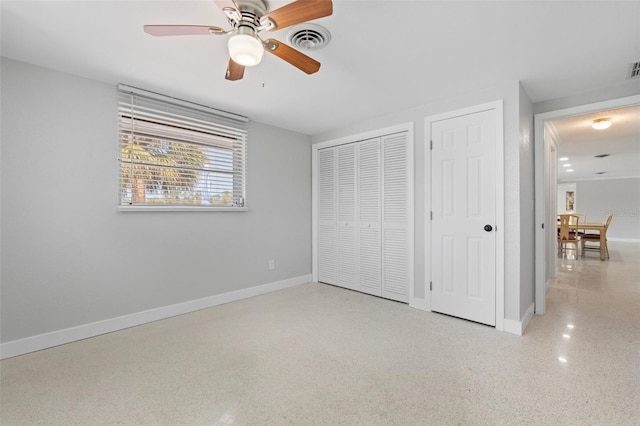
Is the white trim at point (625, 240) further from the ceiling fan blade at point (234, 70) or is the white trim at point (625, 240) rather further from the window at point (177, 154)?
the ceiling fan blade at point (234, 70)

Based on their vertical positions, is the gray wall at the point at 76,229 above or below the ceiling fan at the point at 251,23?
below

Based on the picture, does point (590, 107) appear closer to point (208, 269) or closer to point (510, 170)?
point (510, 170)

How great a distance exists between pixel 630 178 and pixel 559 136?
831 centimetres

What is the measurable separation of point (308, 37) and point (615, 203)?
13046 mm

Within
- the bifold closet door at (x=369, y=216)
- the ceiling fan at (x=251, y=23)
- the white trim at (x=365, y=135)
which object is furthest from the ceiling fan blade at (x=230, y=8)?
the bifold closet door at (x=369, y=216)

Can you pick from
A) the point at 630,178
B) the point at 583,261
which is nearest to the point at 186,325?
the point at 583,261

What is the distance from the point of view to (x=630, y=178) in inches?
383

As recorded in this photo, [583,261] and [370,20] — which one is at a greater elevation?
[370,20]

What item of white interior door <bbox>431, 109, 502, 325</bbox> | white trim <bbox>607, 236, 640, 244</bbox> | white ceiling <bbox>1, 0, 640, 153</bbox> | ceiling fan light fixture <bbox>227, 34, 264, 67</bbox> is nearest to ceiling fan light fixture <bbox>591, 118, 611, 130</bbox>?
white ceiling <bbox>1, 0, 640, 153</bbox>

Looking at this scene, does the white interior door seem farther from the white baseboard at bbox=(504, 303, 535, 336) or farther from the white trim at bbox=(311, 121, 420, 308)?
the white trim at bbox=(311, 121, 420, 308)

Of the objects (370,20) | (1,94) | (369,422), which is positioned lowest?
(369,422)

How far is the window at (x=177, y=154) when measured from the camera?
277cm

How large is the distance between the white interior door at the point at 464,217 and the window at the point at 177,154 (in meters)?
2.36

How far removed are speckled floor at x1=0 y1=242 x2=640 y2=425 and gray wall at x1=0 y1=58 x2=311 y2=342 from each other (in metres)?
0.34
